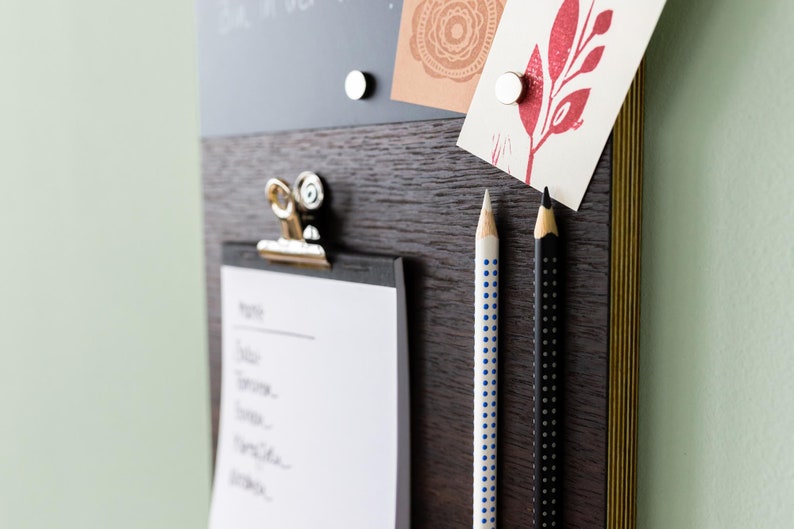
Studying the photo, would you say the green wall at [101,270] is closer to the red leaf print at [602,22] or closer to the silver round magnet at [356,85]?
the silver round magnet at [356,85]

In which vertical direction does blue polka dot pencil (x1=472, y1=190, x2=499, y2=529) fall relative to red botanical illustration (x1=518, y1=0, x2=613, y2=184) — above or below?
below

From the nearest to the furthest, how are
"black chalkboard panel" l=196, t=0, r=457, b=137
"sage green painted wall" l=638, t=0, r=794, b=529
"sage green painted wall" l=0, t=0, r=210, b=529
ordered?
"sage green painted wall" l=638, t=0, r=794, b=529 < "black chalkboard panel" l=196, t=0, r=457, b=137 < "sage green painted wall" l=0, t=0, r=210, b=529

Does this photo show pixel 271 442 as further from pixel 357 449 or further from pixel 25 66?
pixel 25 66

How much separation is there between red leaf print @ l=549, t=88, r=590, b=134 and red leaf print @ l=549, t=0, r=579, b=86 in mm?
13

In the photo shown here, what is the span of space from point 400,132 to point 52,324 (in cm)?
46

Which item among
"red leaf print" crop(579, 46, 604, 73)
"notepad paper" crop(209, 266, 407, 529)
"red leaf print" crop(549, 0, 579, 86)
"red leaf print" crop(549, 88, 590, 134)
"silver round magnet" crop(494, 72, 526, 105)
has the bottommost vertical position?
"notepad paper" crop(209, 266, 407, 529)

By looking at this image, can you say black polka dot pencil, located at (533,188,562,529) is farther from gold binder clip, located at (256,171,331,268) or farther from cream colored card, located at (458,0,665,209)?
gold binder clip, located at (256,171,331,268)

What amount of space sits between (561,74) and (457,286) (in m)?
0.12

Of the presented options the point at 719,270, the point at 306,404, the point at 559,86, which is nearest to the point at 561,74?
the point at 559,86

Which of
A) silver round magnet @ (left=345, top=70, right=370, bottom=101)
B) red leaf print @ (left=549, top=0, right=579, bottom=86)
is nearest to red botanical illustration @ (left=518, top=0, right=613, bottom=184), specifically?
red leaf print @ (left=549, top=0, right=579, bottom=86)

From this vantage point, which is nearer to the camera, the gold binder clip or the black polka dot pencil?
the black polka dot pencil

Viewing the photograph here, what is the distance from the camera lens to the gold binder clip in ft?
1.61

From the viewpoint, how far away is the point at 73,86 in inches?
27.4

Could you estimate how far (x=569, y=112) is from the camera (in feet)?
1.19
